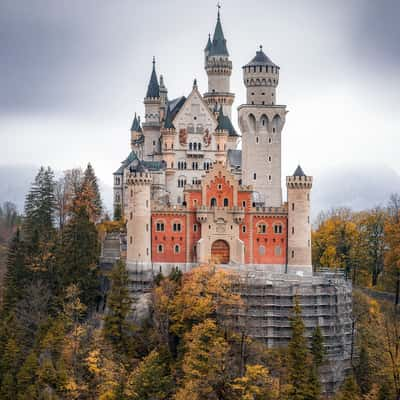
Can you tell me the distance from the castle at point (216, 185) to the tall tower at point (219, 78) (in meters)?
0.12

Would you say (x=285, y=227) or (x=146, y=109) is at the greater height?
(x=146, y=109)

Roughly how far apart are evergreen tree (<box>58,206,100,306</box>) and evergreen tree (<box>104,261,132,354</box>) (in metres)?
6.45

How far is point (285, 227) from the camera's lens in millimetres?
88562

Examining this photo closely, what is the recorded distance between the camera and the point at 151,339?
3127 inches

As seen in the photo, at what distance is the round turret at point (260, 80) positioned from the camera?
317ft

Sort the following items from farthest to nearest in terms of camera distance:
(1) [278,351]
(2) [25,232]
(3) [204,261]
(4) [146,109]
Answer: (4) [146,109], (2) [25,232], (3) [204,261], (1) [278,351]

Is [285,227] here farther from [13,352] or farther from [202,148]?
[13,352]

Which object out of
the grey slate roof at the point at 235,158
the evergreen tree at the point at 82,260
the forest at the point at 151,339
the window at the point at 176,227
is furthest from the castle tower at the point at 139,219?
the grey slate roof at the point at 235,158

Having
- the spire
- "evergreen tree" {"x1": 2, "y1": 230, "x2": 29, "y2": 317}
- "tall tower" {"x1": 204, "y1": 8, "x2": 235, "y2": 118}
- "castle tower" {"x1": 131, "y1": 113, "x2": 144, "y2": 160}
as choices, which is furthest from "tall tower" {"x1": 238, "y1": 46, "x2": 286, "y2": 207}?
the spire

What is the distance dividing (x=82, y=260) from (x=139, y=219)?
690cm

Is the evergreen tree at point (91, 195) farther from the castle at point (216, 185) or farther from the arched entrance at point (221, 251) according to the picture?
the arched entrance at point (221, 251)

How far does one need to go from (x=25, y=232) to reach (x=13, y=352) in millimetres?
24844

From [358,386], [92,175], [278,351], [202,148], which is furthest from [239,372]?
[92,175]

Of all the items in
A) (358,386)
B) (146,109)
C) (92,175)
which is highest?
(146,109)
